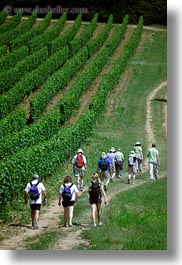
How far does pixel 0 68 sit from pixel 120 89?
6628 mm

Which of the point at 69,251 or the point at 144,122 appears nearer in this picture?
the point at 69,251

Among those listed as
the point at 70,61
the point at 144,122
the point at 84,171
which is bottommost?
the point at 84,171

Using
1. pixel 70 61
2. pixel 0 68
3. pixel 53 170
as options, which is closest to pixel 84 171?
pixel 53 170

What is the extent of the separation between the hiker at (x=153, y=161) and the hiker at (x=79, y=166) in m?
1.35

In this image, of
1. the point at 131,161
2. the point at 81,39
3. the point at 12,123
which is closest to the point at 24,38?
the point at 81,39

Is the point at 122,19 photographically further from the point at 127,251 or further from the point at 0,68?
the point at 127,251

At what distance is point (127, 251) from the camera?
13.1 meters

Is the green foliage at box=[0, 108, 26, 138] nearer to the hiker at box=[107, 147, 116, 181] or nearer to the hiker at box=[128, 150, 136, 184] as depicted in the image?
the hiker at box=[107, 147, 116, 181]

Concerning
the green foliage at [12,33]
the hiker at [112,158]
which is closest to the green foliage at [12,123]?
the green foliage at [12,33]

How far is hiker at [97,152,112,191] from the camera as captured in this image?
14445mm

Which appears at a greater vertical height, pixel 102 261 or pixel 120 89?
pixel 120 89

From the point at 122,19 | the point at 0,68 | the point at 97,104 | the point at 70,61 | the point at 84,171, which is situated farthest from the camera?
the point at 0,68

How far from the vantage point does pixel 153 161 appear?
14.5 metres

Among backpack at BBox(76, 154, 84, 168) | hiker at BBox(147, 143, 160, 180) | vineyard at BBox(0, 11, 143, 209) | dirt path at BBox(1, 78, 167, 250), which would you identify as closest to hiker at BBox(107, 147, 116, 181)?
dirt path at BBox(1, 78, 167, 250)
